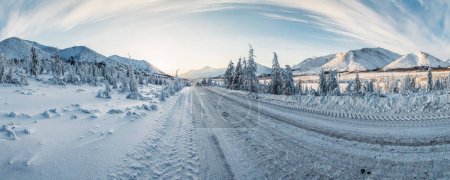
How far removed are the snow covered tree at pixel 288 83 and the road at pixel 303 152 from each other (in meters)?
38.3

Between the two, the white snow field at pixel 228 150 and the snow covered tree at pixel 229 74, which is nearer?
the white snow field at pixel 228 150

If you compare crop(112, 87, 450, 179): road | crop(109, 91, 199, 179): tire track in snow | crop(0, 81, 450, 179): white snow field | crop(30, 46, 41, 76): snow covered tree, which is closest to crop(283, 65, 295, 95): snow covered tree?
crop(30, 46, 41, 76): snow covered tree

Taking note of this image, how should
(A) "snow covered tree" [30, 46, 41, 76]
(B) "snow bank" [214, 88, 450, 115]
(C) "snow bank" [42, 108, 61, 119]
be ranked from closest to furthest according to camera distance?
(C) "snow bank" [42, 108, 61, 119] < (B) "snow bank" [214, 88, 450, 115] < (A) "snow covered tree" [30, 46, 41, 76]

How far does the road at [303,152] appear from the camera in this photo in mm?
6328

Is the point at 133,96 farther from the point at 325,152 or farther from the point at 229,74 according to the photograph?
the point at 229,74

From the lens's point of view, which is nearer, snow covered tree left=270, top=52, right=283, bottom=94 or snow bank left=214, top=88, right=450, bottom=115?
snow bank left=214, top=88, right=450, bottom=115

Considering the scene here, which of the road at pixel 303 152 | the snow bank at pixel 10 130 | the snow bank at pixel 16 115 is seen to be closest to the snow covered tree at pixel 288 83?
the road at pixel 303 152

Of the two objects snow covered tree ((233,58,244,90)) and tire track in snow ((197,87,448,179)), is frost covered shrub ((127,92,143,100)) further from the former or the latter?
snow covered tree ((233,58,244,90))

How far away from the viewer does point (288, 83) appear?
51062mm

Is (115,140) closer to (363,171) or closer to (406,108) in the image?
(363,171)

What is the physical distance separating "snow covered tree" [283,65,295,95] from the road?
3830cm

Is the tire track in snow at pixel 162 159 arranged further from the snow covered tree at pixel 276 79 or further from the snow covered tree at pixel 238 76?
the snow covered tree at pixel 238 76

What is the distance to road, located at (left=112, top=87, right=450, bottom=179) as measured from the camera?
6328 millimetres

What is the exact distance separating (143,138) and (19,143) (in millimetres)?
4022
